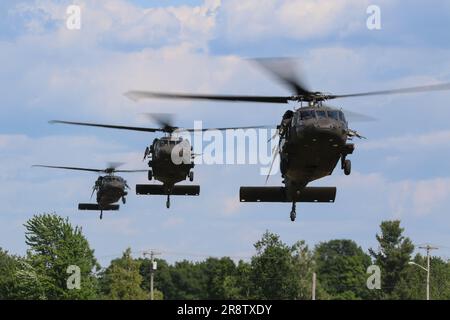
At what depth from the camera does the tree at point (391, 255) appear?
123 metres

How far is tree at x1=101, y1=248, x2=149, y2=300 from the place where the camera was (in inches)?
4838

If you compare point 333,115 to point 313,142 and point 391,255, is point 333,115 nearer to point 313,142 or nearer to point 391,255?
point 313,142

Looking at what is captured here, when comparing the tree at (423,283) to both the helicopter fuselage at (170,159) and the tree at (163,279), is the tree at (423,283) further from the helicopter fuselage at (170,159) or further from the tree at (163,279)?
the helicopter fuselage at (170,159)

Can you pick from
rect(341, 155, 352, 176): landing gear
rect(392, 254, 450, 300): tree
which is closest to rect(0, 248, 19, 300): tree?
rect(392, 254, 450, 300): tree

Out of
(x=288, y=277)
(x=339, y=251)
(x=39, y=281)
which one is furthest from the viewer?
(x=339, y=251)

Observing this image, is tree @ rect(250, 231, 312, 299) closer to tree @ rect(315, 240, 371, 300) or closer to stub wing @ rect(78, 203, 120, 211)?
tree @ rect(315, 240, 371, 300)

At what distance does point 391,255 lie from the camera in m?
129

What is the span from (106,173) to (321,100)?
31235 mm

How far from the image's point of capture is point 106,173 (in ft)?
214
